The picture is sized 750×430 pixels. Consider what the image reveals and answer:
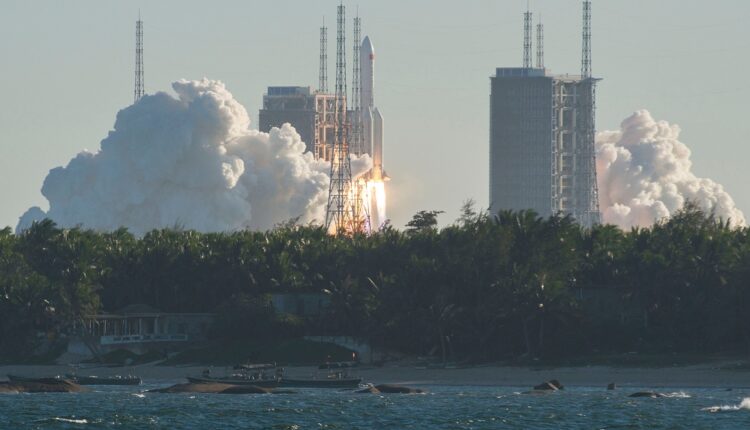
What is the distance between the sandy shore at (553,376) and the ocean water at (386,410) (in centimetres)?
221

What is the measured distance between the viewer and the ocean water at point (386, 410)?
106 meters

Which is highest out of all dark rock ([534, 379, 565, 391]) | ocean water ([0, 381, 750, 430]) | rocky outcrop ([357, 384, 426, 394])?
dark rock ([534, 379, 565, 391])

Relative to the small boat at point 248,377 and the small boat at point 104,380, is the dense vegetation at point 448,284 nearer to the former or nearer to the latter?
the small boat at point 248,377

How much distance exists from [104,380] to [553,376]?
26.8 metres

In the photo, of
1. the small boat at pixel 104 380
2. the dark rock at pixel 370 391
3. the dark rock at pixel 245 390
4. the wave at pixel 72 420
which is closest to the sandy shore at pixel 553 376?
the small boat at pixel 104 380

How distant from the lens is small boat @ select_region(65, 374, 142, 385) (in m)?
130

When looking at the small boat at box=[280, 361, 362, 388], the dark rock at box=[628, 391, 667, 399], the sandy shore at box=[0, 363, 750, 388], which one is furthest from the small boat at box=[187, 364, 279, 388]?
the dark rock at box=[628, 391, 667, 399]

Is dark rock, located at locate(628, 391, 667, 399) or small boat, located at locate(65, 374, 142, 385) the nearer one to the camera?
dark rock, located at locate(628, 391, 667, 399)

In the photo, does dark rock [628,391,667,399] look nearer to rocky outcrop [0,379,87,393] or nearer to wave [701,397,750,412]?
wave [701,397,750,412]

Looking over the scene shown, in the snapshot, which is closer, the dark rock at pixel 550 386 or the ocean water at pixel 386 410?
the ocean water at pixel 386 410

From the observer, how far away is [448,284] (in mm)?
136000

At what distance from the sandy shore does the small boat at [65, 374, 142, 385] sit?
2906mm

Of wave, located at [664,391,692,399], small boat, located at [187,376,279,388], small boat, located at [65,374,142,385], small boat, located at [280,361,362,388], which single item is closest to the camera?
wave, located at [664,391,692,399]

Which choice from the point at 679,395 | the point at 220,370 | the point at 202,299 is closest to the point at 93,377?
the point at 220,370
